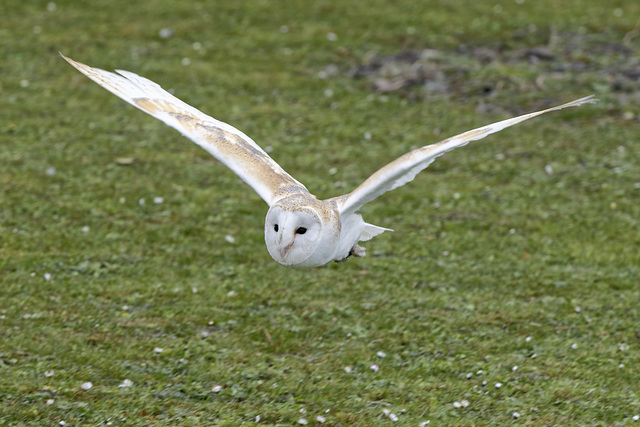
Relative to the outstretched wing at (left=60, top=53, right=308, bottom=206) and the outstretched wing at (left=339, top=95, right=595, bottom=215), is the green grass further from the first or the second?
the outstretched wing at (left=339, top=95, right=595, bottom=215)

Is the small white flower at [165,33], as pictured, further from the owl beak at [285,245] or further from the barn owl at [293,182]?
the owl beak at [285,245]

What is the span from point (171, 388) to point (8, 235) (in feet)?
8.77

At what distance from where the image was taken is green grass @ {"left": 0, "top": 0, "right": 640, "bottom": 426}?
217 inches

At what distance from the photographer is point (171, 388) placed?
5465 millimetres

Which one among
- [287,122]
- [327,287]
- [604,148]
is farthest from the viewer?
[287,122]

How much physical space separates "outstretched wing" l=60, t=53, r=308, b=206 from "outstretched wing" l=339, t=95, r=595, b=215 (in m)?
0.57

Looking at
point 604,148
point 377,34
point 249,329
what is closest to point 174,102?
point 249,329

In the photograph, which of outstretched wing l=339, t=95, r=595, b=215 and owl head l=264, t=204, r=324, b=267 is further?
Answer: owl head l=264, t=204, r=324, b=267

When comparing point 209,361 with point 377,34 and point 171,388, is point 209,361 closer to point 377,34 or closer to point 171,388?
point 171,388

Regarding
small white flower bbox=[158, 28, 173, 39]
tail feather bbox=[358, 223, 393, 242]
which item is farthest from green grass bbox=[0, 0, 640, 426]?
tail feather bbox=[358, 223, 393, 242]

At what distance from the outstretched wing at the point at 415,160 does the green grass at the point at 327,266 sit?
1477mm

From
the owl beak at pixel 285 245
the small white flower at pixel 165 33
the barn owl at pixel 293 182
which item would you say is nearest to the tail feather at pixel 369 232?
the barn owl at pixel 293 182

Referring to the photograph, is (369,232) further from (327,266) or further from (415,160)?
(327,266)

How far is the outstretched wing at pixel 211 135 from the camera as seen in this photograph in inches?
197
